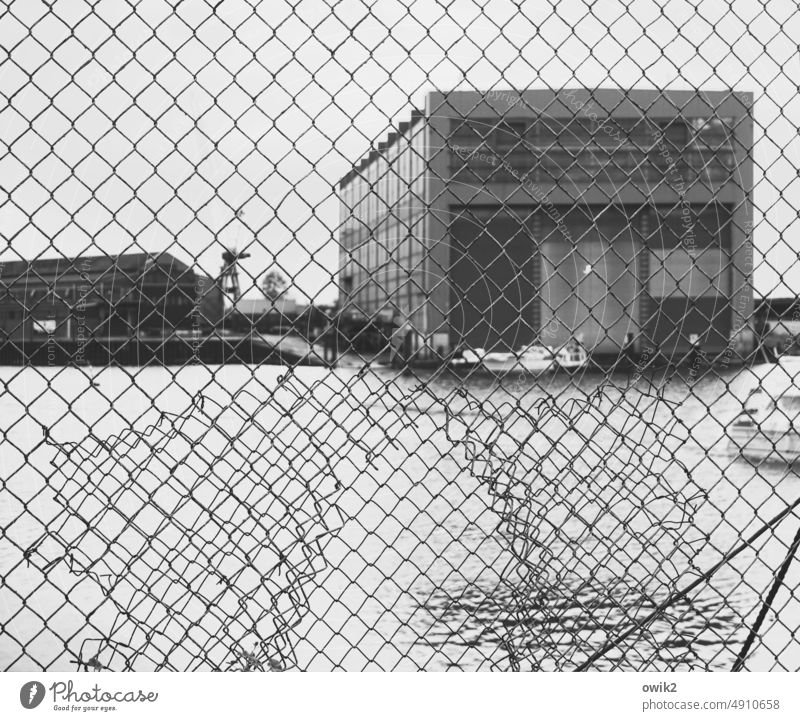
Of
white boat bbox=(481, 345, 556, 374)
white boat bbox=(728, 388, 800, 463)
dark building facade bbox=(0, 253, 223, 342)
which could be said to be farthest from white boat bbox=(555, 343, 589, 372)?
white boat bbox=(728, 388, 800, 463)

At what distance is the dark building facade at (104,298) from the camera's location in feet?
6.31

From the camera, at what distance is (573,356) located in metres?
2.45

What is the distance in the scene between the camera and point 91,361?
198 cm

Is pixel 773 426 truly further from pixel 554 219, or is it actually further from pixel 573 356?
pixel 554 219

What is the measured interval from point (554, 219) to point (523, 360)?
39 centimetres

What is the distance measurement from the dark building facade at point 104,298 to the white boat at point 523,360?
2.50 feet

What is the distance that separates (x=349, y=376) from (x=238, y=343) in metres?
0.33

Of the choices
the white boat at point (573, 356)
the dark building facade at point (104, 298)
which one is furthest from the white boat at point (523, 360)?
the dark building facade at point (104, 298)

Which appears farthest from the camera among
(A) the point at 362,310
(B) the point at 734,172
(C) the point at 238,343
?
(B) the point at 734,172

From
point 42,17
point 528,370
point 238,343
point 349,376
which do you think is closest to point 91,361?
point 238,343

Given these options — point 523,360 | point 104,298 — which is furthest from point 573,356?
point 104,298

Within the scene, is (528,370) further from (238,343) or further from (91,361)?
(91,361)

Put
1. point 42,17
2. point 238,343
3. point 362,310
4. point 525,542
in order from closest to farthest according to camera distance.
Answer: point 42,17 → point 238,343 → point 362,310 → point 525,542

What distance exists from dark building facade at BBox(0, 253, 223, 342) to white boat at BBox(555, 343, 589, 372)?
0.97m
